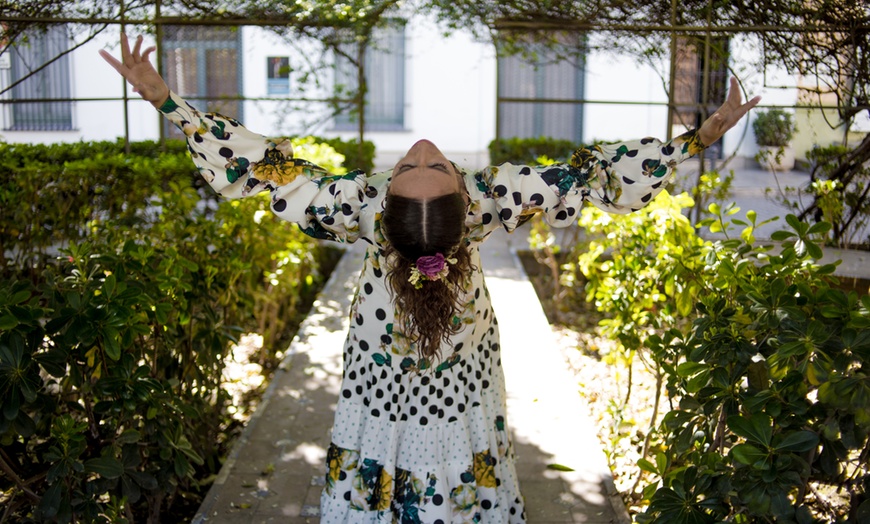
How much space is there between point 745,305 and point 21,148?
5038 mm

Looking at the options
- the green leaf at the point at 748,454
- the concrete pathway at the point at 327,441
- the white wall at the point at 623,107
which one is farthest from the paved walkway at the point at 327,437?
the white wall at the point at 623,107

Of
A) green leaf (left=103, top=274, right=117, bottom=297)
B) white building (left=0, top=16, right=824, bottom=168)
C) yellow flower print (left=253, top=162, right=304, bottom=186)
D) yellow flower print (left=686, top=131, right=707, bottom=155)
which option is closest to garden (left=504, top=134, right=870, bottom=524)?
yellow flower print (left=686, top=131, right=707, bottom=155)

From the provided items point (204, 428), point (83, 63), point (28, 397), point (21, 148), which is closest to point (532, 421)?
point (204, 428)

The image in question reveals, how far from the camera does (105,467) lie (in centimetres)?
281

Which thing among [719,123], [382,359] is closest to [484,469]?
[382,359]

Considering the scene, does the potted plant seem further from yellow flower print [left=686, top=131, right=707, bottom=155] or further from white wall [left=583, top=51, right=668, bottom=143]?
white wall [left=583, top=51, right=668, bottom=143]

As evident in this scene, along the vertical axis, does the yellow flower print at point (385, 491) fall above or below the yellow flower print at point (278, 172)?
below

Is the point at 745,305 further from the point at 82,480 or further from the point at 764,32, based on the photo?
the point at 764,32

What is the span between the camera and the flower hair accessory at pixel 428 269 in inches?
96.6

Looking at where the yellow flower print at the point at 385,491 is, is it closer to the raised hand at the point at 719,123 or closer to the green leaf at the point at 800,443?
the green leaf at the point at 800,443

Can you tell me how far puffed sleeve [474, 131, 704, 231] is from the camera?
2.64 metres

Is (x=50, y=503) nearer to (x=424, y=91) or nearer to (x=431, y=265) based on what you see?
(x=431, y=265)

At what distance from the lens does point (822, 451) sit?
2.34 metres

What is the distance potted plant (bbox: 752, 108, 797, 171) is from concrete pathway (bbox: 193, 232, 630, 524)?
7.75 feet
